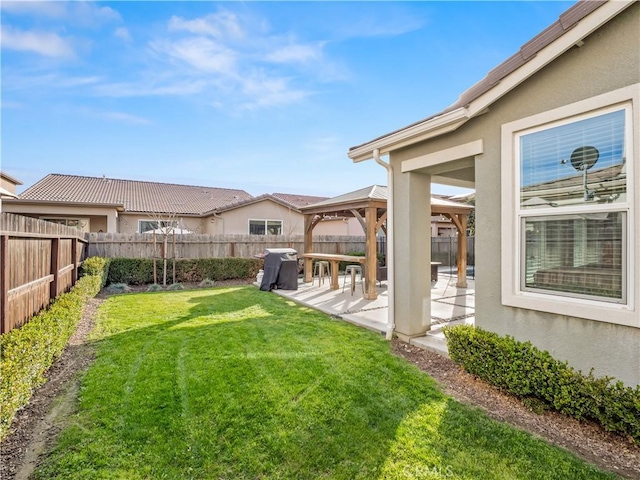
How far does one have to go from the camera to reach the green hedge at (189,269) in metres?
12.0

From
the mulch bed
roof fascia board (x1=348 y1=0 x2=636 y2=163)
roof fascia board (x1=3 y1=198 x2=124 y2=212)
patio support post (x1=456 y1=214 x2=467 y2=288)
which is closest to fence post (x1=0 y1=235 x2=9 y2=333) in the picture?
the mulch bed

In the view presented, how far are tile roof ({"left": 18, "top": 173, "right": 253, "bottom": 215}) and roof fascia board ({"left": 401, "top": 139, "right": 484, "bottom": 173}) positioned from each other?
1531 centimetres

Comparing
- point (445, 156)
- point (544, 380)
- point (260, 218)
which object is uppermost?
point (260, 218)

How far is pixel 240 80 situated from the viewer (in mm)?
9711

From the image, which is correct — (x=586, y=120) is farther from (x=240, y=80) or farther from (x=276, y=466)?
(x=240, y=80)

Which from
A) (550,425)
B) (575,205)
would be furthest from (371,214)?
(550,425)

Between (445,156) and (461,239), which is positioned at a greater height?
(445,156)

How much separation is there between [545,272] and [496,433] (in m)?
1.73

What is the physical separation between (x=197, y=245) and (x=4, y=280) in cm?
1048

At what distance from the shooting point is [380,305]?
820 cm

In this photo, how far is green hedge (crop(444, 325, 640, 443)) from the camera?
2.66 m

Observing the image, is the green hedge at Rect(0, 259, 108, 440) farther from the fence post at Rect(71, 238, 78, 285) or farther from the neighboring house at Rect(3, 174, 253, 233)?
the neighboring house at Rect(3, 174, 253, 233)

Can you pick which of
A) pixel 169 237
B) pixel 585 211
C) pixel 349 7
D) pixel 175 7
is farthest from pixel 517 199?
pixel 169 237

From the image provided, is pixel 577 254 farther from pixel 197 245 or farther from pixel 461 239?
pixel 197 245
